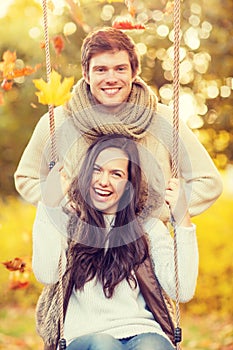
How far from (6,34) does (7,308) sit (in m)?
1.02

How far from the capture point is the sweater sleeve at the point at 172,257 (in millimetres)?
2699

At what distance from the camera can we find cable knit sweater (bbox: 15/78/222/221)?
283cm

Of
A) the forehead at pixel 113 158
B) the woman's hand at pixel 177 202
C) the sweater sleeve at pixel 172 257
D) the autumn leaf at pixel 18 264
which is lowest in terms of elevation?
the autumn leaf at pixel 18 264

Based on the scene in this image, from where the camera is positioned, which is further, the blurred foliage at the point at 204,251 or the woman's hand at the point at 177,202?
the blurred foliage at the point at 204,251

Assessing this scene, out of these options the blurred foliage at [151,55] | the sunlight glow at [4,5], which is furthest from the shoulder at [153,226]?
the sunlight glow at [4,5]

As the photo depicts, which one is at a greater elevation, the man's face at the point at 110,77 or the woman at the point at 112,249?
the man's face at the point at 110,77

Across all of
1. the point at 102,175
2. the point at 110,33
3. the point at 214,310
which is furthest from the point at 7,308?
the point at 110,33

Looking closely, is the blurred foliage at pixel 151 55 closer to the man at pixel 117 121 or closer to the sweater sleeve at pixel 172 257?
the man at pixel 117 121

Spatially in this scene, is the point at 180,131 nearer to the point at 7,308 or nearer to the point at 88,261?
the point at 88,261

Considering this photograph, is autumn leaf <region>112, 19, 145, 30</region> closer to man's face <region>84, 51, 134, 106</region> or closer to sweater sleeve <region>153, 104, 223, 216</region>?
man's face <region>84, 51, 134, 106</region>

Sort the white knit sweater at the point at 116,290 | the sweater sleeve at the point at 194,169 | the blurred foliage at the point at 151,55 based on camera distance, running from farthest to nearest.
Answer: the blurred foliage at the point at 151,55 < the sweater sleeve at the point at 194,169 < the white knit sweater at the point at 116,290

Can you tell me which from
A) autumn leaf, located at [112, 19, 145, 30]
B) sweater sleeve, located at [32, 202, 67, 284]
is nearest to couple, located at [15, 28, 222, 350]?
sweater sleeve, located at [32, 202, 67, 284]

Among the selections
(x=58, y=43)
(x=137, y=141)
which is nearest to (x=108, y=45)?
(x=137, y=141)

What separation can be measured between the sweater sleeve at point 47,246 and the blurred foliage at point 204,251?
71 cm
